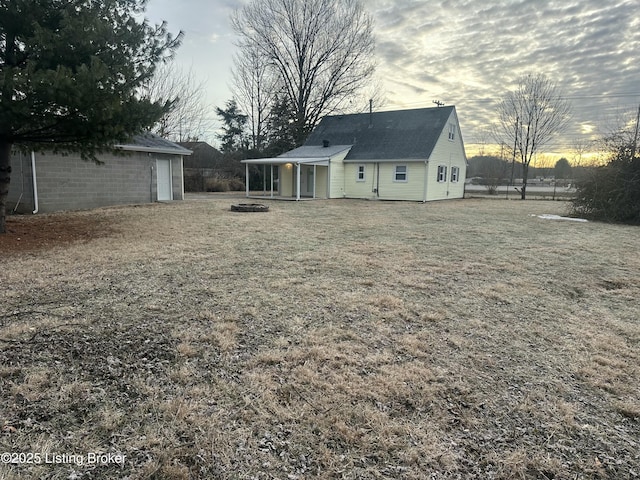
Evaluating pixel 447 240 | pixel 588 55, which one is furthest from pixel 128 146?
pixel 588 55

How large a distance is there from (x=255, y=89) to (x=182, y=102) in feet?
23.8

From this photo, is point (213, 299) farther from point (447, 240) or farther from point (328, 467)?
point (447, 240)

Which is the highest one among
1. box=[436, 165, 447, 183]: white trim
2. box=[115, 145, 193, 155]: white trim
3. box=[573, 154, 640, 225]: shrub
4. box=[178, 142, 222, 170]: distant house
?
box=[178, 142, 222, 170]: distant house

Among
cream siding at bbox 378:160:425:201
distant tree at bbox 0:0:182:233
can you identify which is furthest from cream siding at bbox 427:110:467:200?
distant tree at bbox 0:0:182:233

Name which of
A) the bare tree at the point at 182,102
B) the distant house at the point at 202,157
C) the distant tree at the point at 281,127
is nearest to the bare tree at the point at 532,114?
the distant tree at the point at 281,127

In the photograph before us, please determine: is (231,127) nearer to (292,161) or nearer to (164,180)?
(292,161)

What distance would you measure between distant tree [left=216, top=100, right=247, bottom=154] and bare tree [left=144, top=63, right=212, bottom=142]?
2.43m

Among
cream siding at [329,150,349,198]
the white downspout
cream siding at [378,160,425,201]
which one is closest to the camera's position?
the white downspout

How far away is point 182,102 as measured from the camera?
83.6 ft

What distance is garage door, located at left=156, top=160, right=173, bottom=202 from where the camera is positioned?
596 inches

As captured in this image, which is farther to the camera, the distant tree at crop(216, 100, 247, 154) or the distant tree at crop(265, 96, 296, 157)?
the distant tree at crop(216, 100, 247, 154)

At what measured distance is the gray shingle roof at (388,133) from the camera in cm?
1973

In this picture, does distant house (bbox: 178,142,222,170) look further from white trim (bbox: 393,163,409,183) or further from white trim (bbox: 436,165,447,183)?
white trim (bbox: 436,165,447,183)

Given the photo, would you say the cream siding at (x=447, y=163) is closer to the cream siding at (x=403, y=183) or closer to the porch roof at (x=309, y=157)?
the cream siding at (x=403, y=183)
